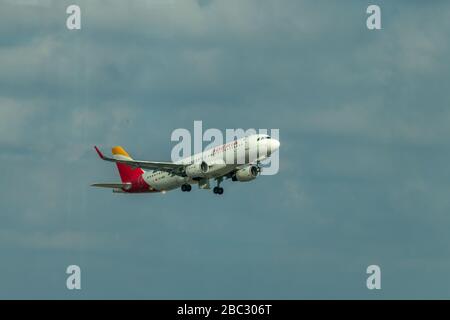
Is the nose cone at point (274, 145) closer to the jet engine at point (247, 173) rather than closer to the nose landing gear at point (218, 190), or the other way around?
the jet engine at point (247, 173)

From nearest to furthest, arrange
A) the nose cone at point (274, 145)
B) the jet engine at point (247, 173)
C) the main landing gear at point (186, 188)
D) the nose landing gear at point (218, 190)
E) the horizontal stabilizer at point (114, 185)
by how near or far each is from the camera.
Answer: the nose cone at point (274, 145) → the jet engine at point (247, 173) → the main landing gear at point (186, 188) → the nose landing gear at point (218, 190) → the horizontal stabilizer at point (114, 185)

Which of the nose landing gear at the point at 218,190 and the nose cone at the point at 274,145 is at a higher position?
the nose cone at the point at 274,145

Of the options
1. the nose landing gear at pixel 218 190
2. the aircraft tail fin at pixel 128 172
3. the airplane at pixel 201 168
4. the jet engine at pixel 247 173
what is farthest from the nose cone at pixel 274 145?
the aircraft tail fin at pixel 128 172

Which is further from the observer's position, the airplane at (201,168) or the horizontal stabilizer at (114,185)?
the horizontal stabilizer at (114,185)

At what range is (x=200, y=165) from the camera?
146 meters

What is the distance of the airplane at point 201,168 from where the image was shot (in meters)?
143

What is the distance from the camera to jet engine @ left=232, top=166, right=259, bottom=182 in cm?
14912

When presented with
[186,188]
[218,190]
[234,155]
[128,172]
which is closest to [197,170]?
[234,155]

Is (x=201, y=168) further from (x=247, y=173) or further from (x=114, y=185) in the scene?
(x=114, y=185)

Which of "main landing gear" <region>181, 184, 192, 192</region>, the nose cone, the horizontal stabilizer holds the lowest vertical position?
"main landing gear" <region>181, 184, 192, 192</region>


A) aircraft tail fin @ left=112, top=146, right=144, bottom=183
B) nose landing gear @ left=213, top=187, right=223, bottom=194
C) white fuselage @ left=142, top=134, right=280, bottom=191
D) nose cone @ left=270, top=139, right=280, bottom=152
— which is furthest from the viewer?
aircraft tail fin @ left=112, top=146, right=144, bottom=183

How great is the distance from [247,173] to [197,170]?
264 inches

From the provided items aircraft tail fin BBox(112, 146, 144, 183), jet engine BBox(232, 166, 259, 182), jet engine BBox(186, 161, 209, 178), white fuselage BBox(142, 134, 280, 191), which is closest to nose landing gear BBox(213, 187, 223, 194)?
white fuselage BBox(142, 134, 280, 191)

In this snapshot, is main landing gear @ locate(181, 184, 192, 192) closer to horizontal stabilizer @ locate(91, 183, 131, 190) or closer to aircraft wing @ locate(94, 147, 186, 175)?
aircraft wing @ locate(94, 147, 186, 175)
